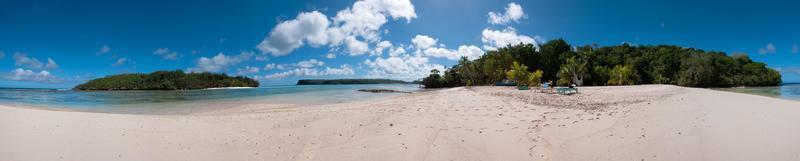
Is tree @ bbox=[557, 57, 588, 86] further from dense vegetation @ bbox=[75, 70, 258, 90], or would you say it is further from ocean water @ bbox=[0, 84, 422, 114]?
dense vegetation @ bbox=[75, 70, 258, 90]

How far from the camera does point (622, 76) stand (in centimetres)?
4522

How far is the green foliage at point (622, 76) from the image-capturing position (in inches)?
1780

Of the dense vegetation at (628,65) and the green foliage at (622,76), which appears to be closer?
the green foliage at (622,76)

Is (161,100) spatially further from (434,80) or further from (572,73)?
(434,80)

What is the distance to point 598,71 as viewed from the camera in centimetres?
5078

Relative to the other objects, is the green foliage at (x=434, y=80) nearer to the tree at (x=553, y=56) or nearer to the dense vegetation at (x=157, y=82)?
the tree at (x=553, y=56)

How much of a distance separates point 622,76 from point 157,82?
352 ft

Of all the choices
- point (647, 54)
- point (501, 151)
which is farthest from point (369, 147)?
point (647, 54)

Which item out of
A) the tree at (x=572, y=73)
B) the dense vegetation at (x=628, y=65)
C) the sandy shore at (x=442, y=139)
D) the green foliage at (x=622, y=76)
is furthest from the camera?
the dense vegetation at (x=628, y=65)

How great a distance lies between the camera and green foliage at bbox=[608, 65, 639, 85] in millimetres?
45219

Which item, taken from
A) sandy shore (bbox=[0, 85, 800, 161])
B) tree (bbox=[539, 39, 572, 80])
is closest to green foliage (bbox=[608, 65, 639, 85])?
tree (bbox=[539, 39, 572, 80])

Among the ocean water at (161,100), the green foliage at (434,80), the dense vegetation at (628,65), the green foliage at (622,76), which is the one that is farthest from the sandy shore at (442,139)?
the green foliage at (434,80)

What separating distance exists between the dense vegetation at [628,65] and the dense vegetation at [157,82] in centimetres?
8317

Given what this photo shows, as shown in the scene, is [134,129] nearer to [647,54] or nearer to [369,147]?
[369,147]
